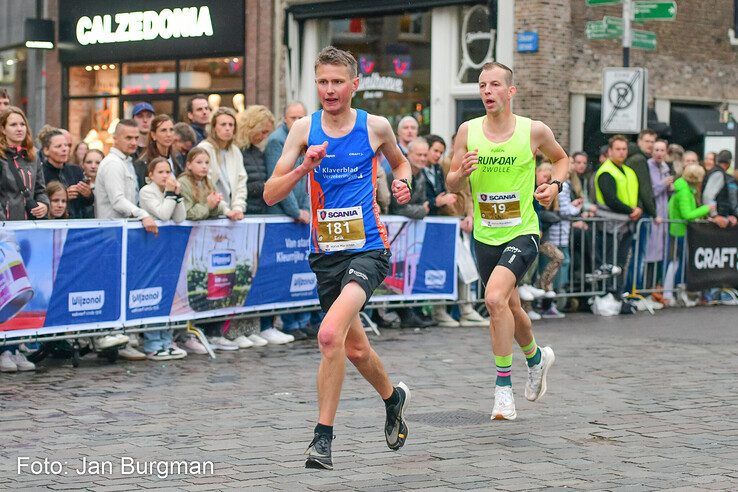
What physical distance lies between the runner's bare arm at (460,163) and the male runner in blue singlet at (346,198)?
764 millimetres

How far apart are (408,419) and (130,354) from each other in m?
3.83

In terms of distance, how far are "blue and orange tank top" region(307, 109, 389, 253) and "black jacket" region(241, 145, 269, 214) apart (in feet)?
18.3

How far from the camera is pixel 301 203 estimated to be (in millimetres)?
13289

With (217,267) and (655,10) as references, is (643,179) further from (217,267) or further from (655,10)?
(217,267)

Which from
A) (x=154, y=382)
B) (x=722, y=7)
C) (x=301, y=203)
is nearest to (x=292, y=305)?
(x=301, y=203)

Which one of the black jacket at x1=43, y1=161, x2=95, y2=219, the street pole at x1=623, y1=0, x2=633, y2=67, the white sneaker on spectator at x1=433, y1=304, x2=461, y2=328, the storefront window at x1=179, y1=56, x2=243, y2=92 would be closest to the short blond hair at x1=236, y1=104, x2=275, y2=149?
the black jacket at x1=43, y1=161, x2=95, y2=219

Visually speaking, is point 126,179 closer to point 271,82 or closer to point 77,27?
point 271,82

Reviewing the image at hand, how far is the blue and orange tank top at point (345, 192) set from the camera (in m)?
7.22

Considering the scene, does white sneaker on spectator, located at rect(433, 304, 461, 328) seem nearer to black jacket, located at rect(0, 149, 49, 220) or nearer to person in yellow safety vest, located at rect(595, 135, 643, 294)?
person in yellow safety vest, located at rect(595, 135, 643, 294)

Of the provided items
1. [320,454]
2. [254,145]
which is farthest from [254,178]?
[320,454]

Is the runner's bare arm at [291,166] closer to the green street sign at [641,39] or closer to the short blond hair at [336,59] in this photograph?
the short blond hair at [336,59]

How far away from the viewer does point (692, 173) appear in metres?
17.5

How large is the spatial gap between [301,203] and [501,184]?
4883 millimetres

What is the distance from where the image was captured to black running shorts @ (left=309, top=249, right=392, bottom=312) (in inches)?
281
